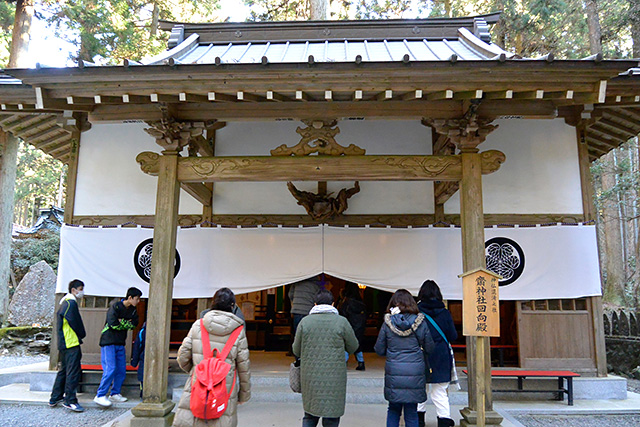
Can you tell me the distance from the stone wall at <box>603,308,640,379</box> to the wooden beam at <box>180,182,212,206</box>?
8251 mm

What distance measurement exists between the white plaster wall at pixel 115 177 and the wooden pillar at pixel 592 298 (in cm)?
624

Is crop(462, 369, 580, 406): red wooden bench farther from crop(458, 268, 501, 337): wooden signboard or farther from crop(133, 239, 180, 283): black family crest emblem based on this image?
crop(133, 239, 180, 283): black family crest emblem

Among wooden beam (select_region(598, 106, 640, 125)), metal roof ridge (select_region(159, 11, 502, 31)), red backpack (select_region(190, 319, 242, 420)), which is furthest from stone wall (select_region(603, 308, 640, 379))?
red backpack (select_region(190, 319, 242, 420))

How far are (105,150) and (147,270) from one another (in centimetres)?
226

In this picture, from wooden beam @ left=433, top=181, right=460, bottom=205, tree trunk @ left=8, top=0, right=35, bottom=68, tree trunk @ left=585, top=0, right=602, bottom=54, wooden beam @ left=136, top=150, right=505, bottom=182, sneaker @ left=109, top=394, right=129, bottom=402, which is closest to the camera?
wooden beam @ left=136, top=150, right=505, bottom=182

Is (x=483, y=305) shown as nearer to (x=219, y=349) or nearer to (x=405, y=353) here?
(x=405, y=353)

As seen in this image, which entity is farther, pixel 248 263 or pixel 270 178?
pixel 248 263

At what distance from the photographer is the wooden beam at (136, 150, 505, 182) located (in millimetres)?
5254

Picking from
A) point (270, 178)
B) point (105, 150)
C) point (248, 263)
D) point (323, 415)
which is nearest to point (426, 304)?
point (323, 415)

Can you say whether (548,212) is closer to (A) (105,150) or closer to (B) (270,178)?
(B) (270,178)

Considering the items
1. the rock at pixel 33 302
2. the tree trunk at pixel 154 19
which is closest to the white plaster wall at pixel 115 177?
the rock at pixel 33 302

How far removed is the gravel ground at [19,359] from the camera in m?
9.98

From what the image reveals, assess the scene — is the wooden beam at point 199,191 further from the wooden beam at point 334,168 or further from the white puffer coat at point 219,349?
the white puffer coat at point 219,349

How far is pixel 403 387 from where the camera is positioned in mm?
3949
